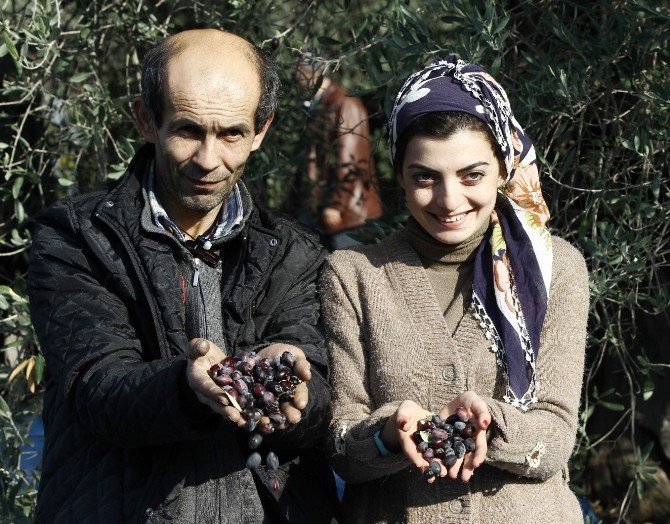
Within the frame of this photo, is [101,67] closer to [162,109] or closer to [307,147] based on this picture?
[307,147]

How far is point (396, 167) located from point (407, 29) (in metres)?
0.81

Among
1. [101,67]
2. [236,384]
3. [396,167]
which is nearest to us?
[236,384]

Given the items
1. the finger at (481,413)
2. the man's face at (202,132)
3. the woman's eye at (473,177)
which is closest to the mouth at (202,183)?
the man's face at (202,132)

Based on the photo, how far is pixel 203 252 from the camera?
3027 mm

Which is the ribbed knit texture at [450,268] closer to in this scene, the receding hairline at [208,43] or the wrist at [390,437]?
the wrist at [390,437]

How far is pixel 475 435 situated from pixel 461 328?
0.36 meters

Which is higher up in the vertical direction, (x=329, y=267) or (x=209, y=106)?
(x=209, y=106)

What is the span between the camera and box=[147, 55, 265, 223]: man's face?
2.95 metres

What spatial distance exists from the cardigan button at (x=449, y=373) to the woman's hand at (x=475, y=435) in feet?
0.62

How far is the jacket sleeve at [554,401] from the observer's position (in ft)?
9.32

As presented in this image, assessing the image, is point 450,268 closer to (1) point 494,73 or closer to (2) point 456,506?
(2) point 456,506

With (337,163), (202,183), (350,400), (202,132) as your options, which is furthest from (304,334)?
(337,163)

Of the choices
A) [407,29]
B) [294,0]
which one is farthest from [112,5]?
[407,29]

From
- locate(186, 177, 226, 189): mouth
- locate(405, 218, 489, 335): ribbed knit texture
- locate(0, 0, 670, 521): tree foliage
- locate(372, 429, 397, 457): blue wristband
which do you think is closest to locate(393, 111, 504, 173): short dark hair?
locate(405, 218, 489, 335): ribbed knit texture
